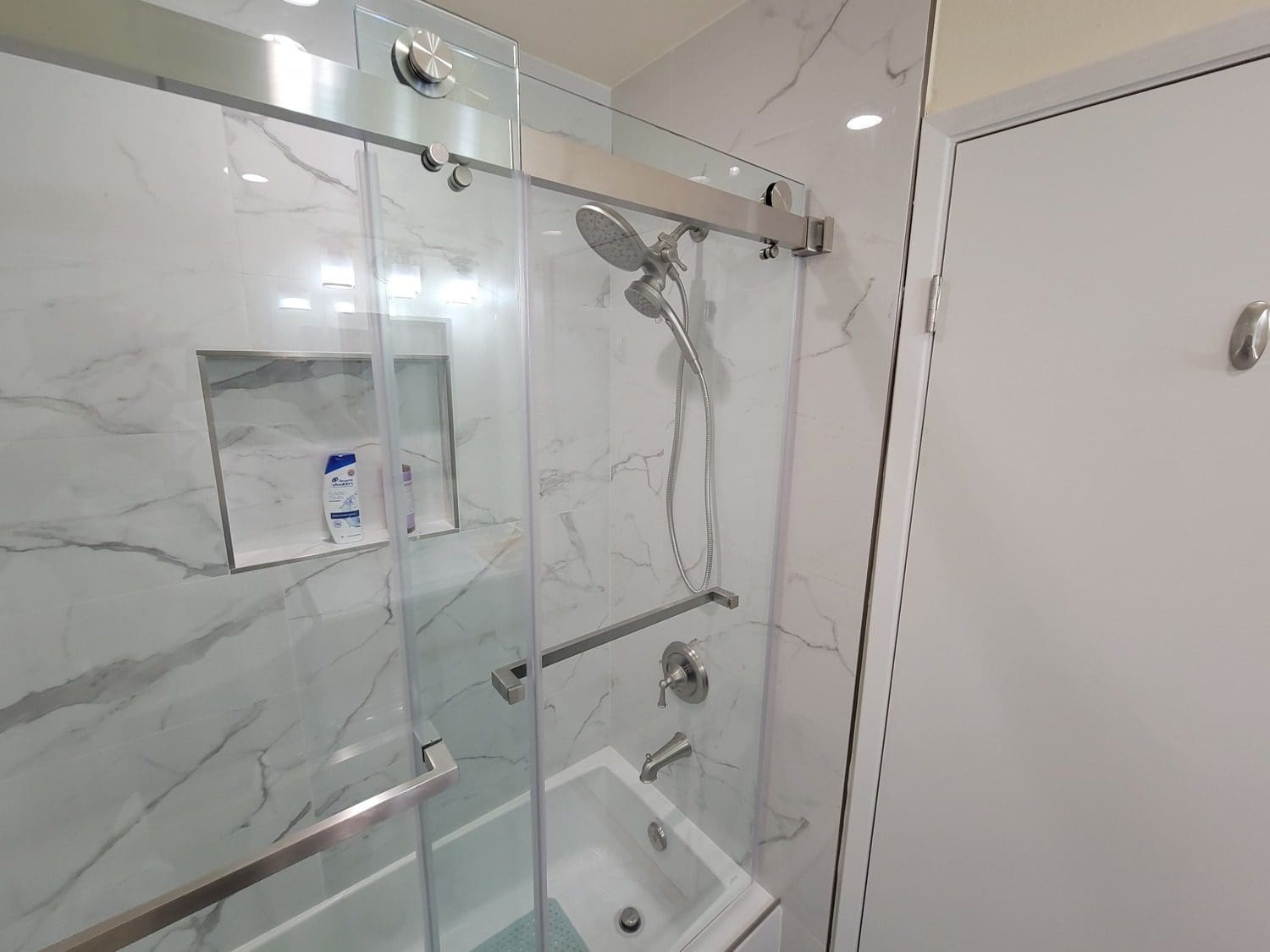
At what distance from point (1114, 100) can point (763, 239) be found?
1.62 feet

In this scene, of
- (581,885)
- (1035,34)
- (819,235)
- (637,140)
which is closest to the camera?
(1035,34)

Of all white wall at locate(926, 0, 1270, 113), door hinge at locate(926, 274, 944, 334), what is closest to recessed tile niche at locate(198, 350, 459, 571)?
door hinge at locate(926, 274, 944, 334)

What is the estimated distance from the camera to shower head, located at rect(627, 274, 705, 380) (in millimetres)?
1123

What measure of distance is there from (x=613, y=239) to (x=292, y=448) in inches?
31.1

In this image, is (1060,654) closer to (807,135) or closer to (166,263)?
(807,135)

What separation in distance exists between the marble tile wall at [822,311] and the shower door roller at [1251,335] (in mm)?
417

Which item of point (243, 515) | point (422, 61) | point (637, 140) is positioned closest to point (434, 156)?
point (422, 61)

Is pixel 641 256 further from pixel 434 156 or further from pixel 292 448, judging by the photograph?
pixel 292 448

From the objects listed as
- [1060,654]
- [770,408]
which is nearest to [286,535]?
[770,408]

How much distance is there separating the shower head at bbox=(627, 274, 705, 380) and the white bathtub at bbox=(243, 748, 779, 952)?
0.94 meters

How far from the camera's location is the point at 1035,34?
0.75 meters

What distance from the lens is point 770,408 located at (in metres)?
1.14

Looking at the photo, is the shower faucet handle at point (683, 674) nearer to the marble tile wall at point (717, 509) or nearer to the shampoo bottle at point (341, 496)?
the marble tile wall at point (717, 509)

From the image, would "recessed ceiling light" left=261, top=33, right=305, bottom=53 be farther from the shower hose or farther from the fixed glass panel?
the shower hose
